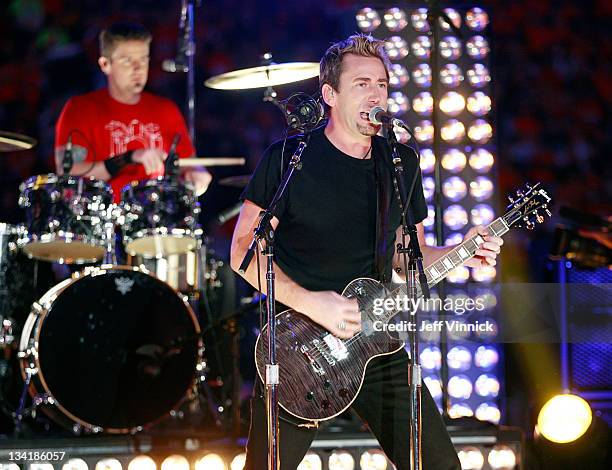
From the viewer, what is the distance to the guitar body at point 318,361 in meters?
3.46

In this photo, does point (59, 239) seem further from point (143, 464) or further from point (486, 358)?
point (486, 358)

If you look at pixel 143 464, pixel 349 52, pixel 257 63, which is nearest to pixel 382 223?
pixel 349 52

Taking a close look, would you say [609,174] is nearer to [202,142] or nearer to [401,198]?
[202,142]

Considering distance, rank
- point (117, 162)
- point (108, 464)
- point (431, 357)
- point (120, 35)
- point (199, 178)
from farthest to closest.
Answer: point (431, 357) → point (120, 35) → point (199, 178) → point (117, 162) → point (108, 464)

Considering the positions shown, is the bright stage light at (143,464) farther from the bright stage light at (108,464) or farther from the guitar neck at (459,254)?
the guitar neck at (459,254)

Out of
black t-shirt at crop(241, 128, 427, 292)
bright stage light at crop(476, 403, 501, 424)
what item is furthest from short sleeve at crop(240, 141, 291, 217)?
bright stage light at crop(476, 403, 501, 424)

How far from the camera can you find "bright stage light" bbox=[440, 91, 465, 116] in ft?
22.6

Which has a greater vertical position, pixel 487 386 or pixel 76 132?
pixel 76 132

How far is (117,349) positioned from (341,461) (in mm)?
1549

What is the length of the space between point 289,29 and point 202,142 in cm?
115

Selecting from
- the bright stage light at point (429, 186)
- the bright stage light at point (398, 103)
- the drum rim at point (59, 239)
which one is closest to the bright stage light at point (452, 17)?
the bright stage light at point (398, 103)

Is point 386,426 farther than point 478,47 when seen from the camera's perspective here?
No

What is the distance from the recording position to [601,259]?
5566mm

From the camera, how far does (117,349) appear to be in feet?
17.6
